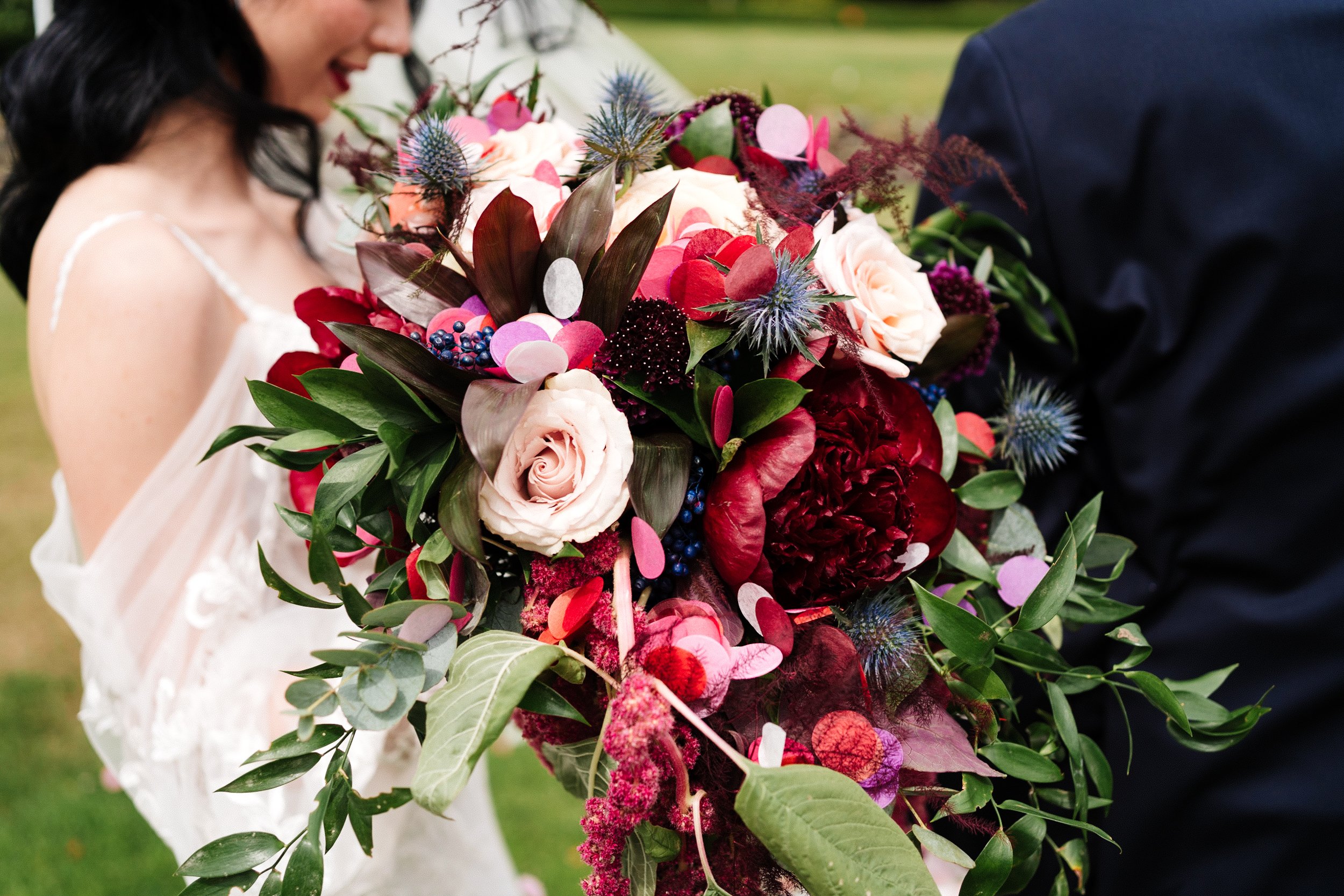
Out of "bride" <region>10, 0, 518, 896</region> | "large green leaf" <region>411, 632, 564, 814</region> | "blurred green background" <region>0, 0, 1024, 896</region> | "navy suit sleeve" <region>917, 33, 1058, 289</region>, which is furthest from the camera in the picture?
"blurred green background" <region>0, 0, 1024, 896</region>

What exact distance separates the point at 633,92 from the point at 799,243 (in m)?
0.31

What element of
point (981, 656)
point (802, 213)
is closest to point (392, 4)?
point (802, 213)

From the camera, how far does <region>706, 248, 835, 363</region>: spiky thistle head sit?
0.71m

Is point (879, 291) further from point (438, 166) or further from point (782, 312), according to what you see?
point (438, 166)

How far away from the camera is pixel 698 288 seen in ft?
2.39

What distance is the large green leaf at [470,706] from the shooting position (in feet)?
1.86

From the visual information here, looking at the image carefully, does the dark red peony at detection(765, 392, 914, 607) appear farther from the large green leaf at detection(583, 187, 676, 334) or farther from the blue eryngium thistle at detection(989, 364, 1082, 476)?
the blue eryngium thistle at detection(989, 364, 1082, 476)

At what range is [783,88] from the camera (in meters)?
8.68

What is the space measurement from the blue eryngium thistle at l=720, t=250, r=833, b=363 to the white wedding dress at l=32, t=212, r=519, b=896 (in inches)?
33.5

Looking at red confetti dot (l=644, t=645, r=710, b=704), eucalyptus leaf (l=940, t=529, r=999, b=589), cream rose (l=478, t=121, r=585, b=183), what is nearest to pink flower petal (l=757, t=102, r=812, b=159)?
cream rose (l=478, t=121, r=585, b=183)

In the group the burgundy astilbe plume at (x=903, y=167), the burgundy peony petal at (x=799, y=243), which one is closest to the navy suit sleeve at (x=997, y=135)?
the burgundy astilbe plume at (x=903, y=167)

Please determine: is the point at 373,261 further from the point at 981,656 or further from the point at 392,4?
the point at 392,4

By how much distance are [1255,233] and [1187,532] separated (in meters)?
0.34

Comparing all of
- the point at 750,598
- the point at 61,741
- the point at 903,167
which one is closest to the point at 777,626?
the point at 750,598
